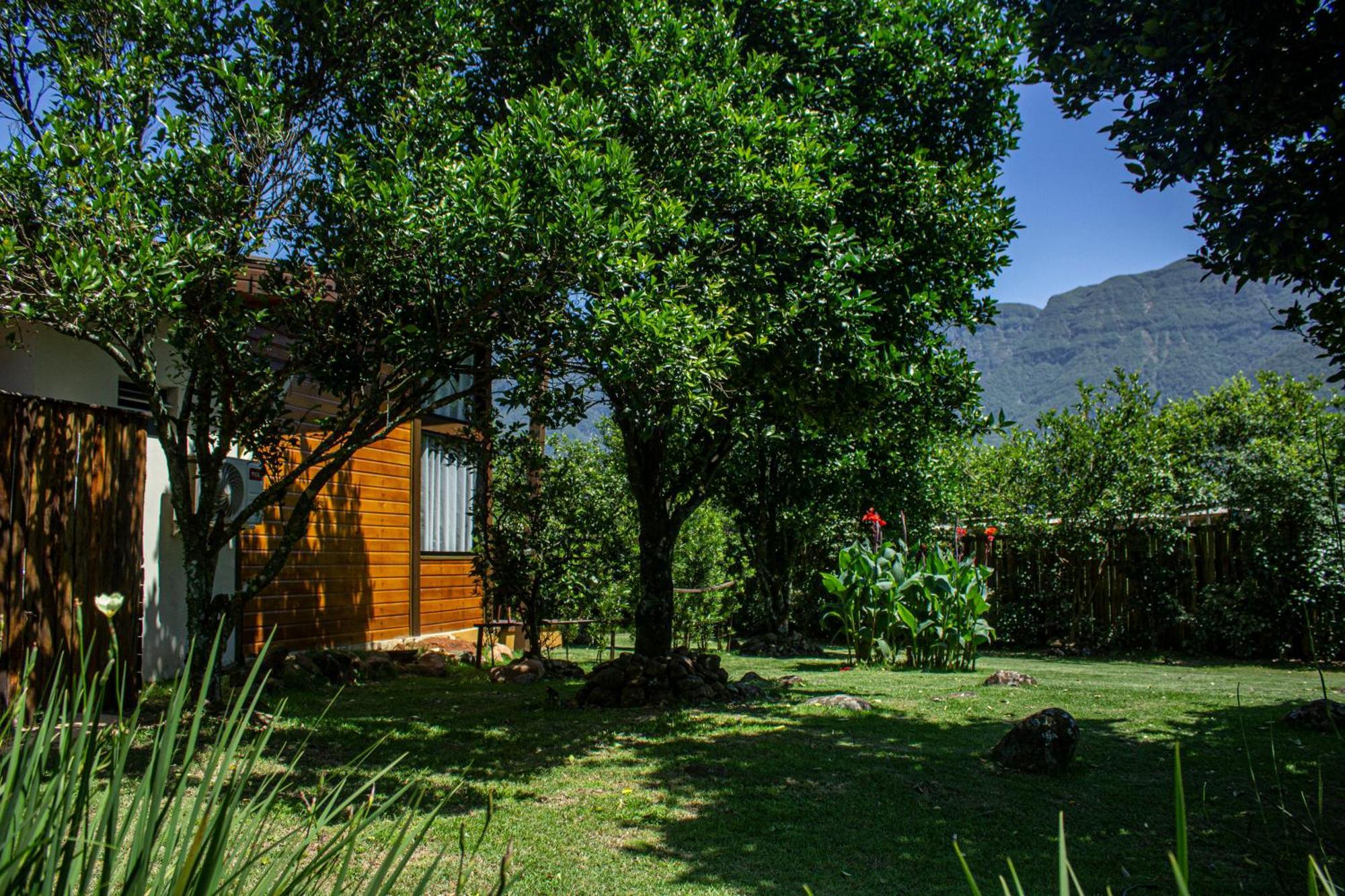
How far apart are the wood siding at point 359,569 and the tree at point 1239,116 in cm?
798

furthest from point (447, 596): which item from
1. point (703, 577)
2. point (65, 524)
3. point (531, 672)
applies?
point (65, 524)

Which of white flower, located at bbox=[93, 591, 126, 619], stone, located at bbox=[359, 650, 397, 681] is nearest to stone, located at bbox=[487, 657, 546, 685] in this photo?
stone, located at bbox=[359, 650, 397, 681]

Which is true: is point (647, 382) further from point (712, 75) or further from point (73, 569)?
point (73, 569)

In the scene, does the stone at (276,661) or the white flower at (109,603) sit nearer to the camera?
the white flower at (109,603)

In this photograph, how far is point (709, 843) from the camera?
4.28 m

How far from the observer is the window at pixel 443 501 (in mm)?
12523

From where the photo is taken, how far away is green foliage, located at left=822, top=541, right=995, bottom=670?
1098cm

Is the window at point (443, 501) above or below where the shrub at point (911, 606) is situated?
above

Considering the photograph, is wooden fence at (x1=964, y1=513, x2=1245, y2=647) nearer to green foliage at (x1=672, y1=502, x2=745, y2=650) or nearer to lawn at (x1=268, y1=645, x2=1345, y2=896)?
green foliage at (x1=672, y1=502, x2=745, y2=650)

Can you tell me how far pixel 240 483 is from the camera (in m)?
8.24

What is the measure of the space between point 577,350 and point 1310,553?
10048 mm

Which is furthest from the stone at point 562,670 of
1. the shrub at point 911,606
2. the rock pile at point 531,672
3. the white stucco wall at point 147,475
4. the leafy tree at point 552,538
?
the white stucco wall at point 147,475

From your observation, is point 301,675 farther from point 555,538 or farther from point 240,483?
point 555,538

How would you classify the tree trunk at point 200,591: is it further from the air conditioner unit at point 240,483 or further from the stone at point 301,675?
the stone at point 301,675
